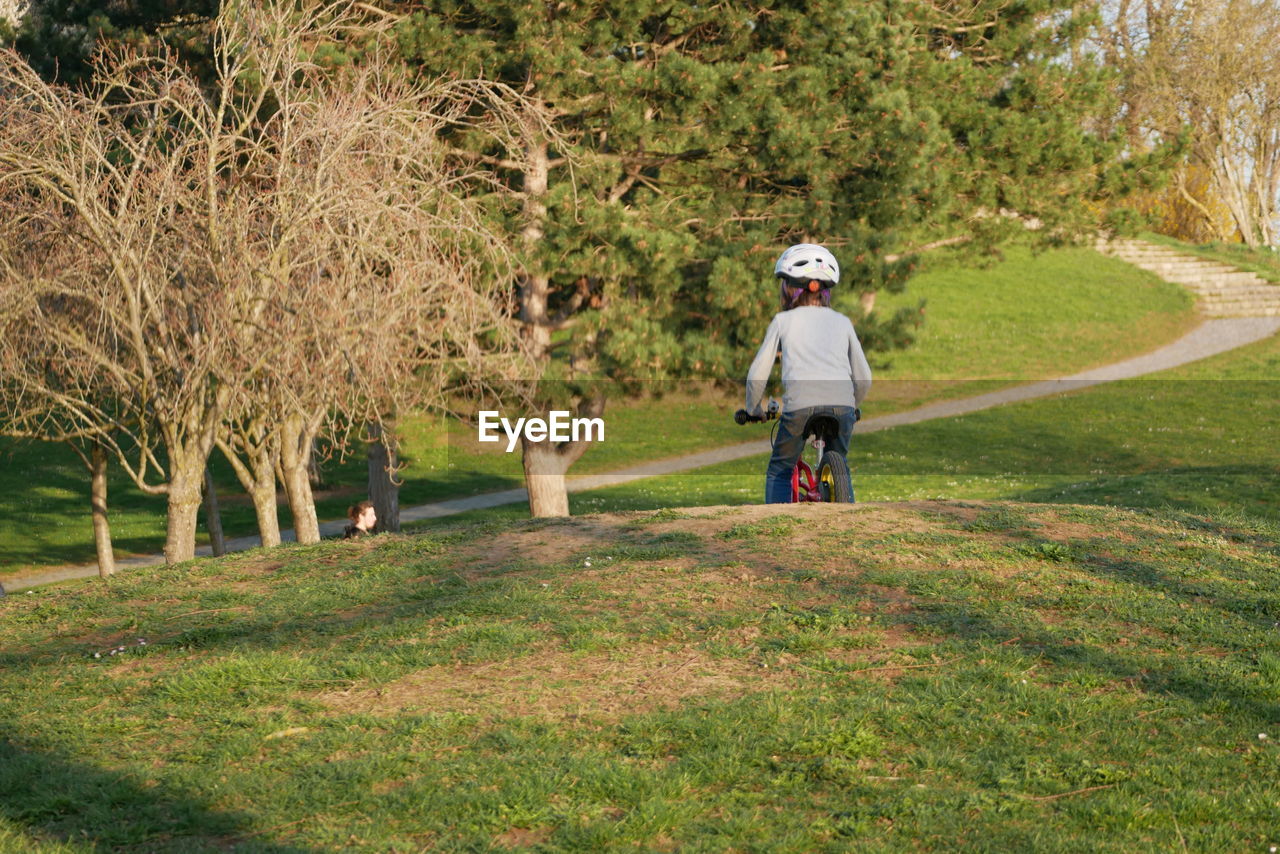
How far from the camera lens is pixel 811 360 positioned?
26.5 feet

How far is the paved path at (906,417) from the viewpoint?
21609mm

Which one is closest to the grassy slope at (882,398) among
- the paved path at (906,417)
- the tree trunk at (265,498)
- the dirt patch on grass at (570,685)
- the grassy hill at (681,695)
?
the paved path at (906,417)

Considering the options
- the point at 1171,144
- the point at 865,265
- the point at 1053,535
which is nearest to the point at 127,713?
the point at 1053,535

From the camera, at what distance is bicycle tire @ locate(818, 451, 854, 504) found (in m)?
8.43

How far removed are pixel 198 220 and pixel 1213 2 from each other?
140 feet

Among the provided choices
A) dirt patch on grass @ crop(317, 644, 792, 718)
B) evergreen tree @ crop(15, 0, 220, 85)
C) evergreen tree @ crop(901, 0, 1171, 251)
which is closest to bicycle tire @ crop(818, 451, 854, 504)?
dirt patch on grass @ crop(317, 644, 792, 718)

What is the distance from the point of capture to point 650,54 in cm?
1775

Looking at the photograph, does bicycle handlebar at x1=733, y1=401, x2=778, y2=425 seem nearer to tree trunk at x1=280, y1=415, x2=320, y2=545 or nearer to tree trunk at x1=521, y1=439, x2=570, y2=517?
tree trunk at x1=280, y1=415, x2=320, y2=545

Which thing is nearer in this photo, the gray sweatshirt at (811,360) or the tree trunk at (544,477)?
the gray sweatshirt at (811,360)

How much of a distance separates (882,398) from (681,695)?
29.8 m

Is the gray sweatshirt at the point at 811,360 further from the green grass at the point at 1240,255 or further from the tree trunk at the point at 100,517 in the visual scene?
the green grass at the point at 1240,255

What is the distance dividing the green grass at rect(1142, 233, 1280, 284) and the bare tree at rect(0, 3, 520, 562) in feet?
127

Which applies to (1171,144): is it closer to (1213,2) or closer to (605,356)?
(605,356)

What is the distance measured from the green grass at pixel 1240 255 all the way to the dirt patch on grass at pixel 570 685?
42397 millimetres
